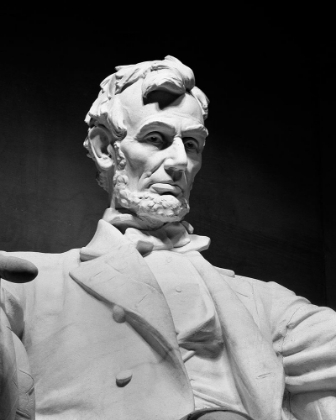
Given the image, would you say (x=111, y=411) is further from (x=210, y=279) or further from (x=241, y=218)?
(x=241, y=218)

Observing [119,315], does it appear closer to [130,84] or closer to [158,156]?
[158,156]

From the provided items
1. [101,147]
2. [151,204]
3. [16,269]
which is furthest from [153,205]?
[16,269]

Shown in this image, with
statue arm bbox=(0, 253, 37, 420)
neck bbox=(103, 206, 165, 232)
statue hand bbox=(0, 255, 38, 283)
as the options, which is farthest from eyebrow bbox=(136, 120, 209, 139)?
statue hand bbox=(0, 255, 38, 283)

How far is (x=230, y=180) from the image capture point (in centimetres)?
646

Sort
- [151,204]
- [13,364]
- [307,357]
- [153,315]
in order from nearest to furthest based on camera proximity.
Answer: [13,364]
[153,315]
[307,357]
[151,204]

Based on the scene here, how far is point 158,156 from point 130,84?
0.31 meters

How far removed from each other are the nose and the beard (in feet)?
0.28

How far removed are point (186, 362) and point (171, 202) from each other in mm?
580

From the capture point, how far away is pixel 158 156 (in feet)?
16.9

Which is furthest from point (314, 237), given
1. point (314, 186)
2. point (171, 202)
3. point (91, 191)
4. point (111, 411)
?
point (111, 411)

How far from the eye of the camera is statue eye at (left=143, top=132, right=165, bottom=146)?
5184 millimetres

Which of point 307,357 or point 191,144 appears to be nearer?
point 307,357

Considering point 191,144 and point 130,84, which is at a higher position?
point 130,84

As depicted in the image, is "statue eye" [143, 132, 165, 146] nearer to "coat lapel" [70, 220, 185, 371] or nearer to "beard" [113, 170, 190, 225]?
"beard" [113, 170, 190, 225]
